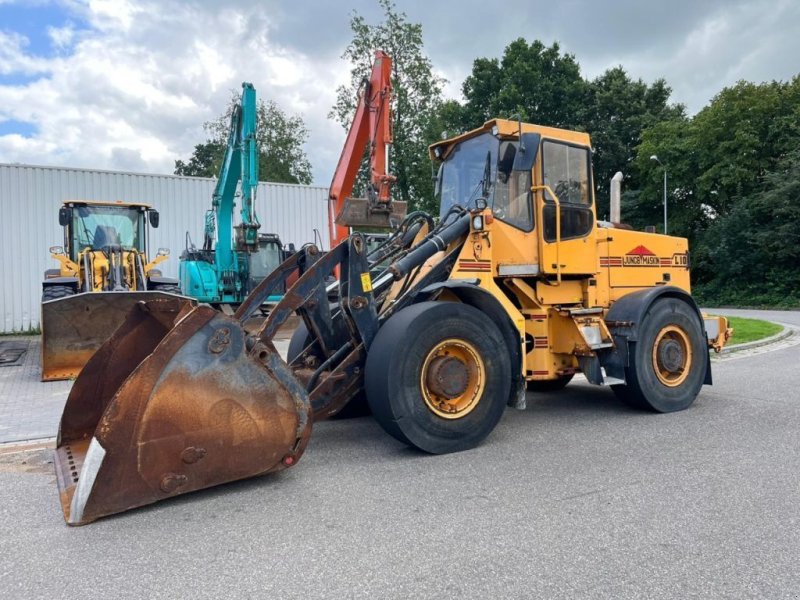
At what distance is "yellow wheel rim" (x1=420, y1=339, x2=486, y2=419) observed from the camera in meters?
5.16

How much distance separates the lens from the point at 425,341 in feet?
16.6

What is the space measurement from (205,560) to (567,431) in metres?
3.78

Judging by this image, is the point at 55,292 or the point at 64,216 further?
the point at 64,216

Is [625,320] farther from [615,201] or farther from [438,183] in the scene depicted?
[438,183]

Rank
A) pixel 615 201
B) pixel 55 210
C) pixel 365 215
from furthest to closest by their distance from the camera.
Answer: pixel 55 210, pixel 365 215, pixel 615 201

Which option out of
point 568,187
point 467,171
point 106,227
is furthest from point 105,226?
point 568,187

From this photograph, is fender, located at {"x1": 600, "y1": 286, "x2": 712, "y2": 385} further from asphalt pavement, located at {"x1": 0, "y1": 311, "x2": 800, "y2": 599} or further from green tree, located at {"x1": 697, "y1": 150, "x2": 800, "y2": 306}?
green tree, located at {"x1": 697, "y1": 150, "x2": 800, "y2": 306}

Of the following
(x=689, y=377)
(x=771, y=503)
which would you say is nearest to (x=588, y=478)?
(x=771, y=503)

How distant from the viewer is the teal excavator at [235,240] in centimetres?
1323

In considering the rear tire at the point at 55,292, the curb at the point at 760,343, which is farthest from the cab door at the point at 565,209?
the rear tire at the point at 55,292

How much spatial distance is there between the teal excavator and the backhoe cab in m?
7.04

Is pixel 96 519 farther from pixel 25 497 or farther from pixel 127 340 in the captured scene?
pixel 127 340

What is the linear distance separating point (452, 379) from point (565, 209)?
2.49m

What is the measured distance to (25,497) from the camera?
177 inches
